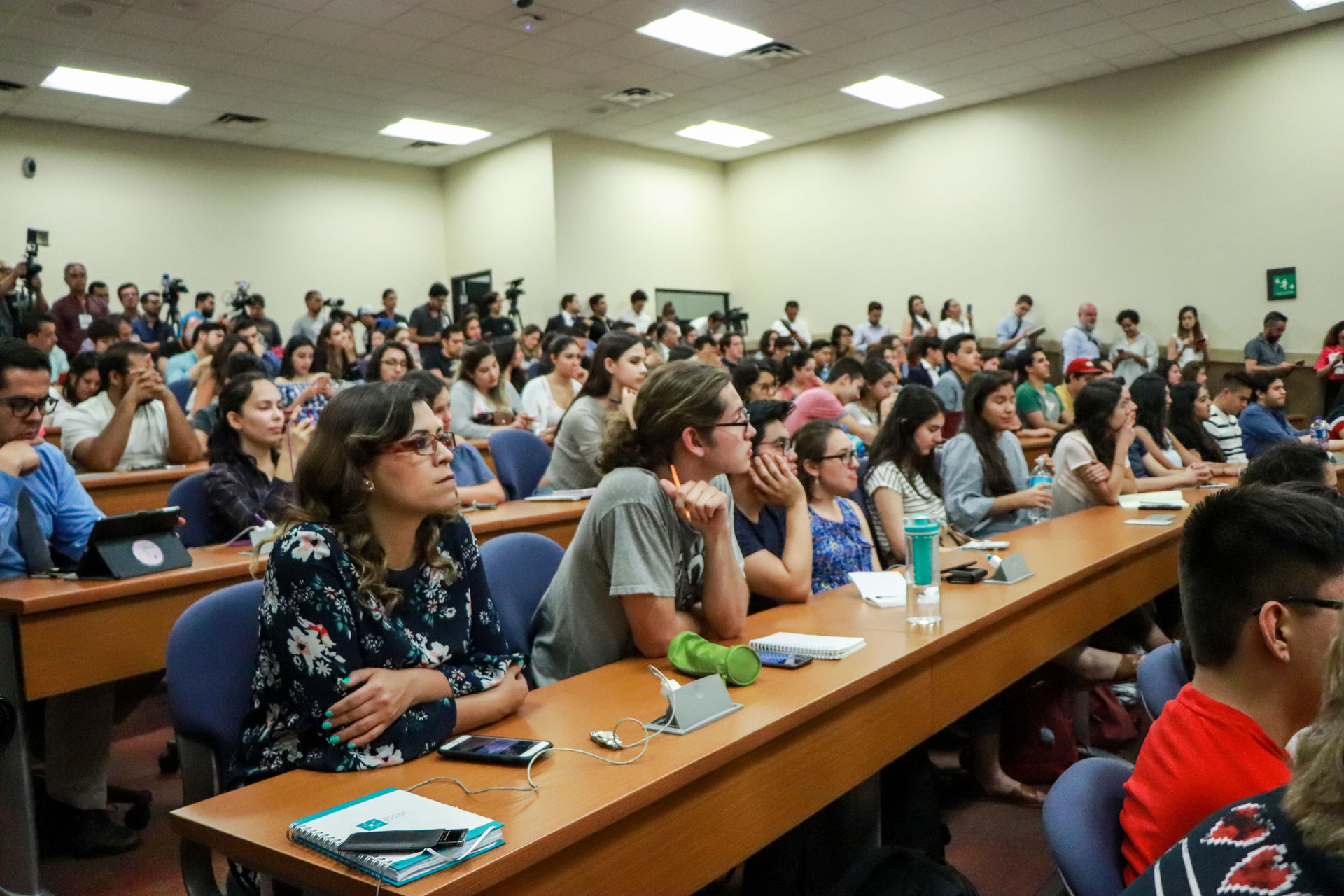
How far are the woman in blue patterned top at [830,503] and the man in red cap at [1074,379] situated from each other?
4116 mm

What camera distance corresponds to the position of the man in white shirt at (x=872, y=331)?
1173 centimetres

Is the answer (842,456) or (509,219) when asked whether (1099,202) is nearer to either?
(509,219)

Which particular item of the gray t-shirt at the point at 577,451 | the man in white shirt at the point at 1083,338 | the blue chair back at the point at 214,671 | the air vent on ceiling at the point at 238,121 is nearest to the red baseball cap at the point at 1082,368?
the man in white shirt at the point at 1083,338

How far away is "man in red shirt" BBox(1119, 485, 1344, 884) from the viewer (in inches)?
49.8

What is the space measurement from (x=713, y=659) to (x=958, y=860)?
3.82 ft

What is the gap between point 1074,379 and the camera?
7.82m

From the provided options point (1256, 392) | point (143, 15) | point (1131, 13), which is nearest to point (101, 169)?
point (143, 15)

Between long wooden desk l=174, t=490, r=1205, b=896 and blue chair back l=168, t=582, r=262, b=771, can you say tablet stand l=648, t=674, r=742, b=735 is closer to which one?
long wooden desk l=174, t=490, r=1205, b=896

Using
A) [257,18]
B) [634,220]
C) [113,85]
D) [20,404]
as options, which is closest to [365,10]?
[257,18]

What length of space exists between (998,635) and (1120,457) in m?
2.14

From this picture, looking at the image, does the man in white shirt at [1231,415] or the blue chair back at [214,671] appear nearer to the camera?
the blue chair back at [214,671]

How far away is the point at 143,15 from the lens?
7.30 meters

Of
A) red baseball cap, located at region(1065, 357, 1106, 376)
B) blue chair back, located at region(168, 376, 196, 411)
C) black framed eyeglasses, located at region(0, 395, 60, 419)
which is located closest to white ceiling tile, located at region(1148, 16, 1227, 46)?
red baseball cap, located at region(1065, 357, 1106, 376)

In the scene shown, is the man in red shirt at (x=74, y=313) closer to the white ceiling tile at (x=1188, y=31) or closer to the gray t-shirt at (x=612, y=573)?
the gray t-shirt at (x=612, y=573)
